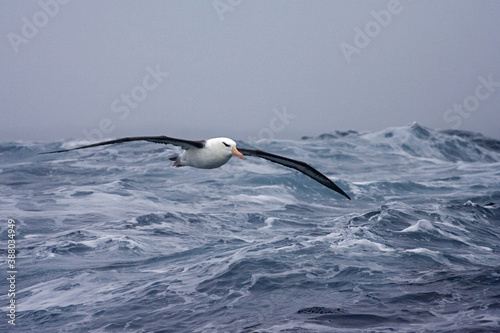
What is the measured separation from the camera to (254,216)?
70.3ft

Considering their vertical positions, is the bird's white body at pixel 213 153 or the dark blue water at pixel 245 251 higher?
the bird's white body at pixel 213 153

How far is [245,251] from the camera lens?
15.1 meters

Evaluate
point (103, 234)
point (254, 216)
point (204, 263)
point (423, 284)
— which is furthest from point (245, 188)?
point (423, 284)

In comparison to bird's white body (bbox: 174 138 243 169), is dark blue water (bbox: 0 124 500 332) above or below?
below

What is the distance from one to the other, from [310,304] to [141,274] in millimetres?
4987

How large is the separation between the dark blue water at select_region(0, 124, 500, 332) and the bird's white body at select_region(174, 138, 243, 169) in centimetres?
278

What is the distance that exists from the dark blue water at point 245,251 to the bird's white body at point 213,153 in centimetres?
278

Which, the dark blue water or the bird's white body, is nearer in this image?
the dark blue water

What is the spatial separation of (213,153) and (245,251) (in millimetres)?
4416

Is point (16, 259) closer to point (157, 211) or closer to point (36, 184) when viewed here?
point (157, 211)

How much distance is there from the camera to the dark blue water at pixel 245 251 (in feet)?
35.5

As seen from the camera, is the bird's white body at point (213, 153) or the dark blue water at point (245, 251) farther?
the bird's white body at point (213, 153)

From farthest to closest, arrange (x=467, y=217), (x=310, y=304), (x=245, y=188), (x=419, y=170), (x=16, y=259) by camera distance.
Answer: (x=419, y=170), (x=245, y=188), (x=467, y=217), (x=16, y=259), (x=310, y=304)

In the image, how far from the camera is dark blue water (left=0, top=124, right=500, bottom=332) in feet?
35.5
